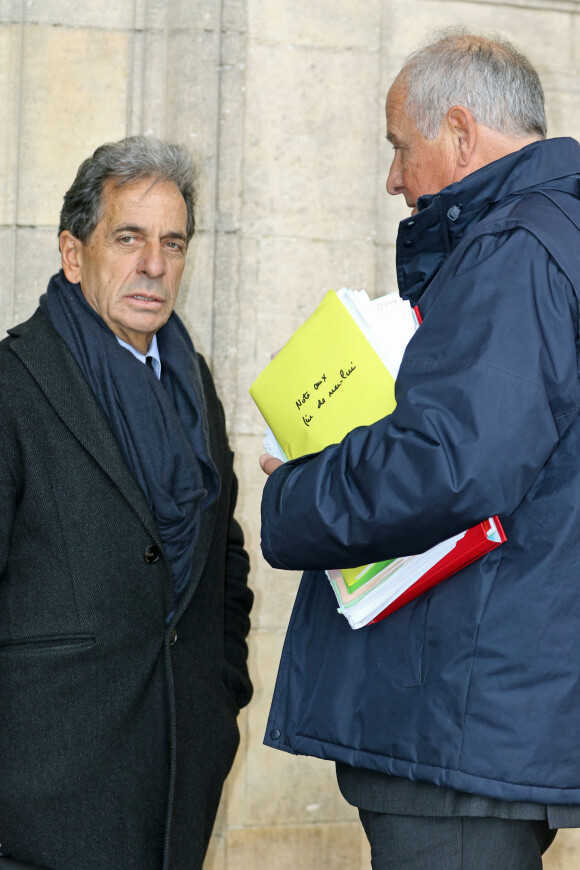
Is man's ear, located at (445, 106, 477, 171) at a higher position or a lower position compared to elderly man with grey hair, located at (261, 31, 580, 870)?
higher

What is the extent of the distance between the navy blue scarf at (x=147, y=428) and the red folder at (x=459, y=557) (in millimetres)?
702

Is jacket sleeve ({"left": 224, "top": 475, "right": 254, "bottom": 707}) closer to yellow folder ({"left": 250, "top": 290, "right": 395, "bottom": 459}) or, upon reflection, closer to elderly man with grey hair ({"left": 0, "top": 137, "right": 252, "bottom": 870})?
elderly man with grey hair ({"left": 0, "top": 137, "right": 252, "bottom": 870})

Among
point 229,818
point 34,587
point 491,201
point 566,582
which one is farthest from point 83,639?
point 229,818

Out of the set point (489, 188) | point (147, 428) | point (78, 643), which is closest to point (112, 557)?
point (78, 643)

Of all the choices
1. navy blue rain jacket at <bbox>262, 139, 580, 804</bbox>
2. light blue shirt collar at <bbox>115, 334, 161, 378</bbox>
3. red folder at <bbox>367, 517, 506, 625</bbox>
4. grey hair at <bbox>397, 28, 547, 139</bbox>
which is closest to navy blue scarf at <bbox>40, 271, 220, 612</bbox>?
light blue shirt collar at <bbox>115, 334, 161, 378</bbox>

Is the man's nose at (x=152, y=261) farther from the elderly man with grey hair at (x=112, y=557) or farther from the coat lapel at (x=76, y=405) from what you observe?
the coat lapel at (x=76, y=405)

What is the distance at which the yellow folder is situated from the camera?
5.78 feet

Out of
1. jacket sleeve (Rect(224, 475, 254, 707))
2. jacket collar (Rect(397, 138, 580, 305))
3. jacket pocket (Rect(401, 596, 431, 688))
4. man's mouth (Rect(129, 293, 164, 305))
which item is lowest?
jacket sleeve (Rect(224, 475, 254, 707))

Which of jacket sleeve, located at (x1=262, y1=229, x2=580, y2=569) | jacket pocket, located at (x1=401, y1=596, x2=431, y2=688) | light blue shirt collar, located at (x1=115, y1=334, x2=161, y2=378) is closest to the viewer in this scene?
jacket sleeve, located at (x1=262, y1=229, x2=580, y2=569)

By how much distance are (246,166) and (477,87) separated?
1.56m

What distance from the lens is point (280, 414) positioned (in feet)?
6.23

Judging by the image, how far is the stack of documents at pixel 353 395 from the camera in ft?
5.63

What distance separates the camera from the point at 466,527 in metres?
1.58

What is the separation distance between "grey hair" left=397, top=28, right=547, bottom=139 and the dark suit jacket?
3.02 ft
